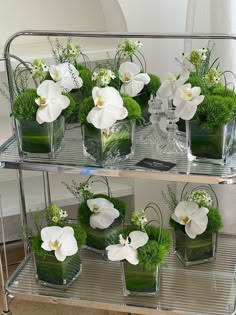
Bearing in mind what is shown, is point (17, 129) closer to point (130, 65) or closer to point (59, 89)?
point (59, 89)

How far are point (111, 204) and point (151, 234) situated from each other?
208 mm

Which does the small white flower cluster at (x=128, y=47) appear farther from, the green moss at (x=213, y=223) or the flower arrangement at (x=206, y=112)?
the green moss at (x=213, y=223)

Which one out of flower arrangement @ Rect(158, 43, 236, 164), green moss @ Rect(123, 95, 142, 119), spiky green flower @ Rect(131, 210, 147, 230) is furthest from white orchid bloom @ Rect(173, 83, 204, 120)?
spiky green flower @ Rect(131, 210, 147, 230)

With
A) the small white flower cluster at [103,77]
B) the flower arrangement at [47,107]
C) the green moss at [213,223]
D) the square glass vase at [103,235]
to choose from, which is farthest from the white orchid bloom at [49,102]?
the green moss at [213,223]

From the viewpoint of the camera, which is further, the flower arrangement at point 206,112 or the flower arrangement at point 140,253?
the flower arrangement at point 140,253

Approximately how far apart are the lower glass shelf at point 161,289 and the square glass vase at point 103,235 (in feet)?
0.16

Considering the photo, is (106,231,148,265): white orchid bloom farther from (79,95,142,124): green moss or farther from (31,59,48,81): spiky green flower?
(31,59,48,81): spiky green flower

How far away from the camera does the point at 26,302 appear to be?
240 cm

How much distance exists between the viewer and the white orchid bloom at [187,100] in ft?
5.44

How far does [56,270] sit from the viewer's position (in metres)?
1.92

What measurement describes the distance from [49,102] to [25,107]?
71 millimetres

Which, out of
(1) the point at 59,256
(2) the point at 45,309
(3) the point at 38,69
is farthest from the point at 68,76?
(2) the point at 45,309

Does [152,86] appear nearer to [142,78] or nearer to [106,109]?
[142,78]

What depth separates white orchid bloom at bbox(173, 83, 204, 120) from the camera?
166 centimetres
